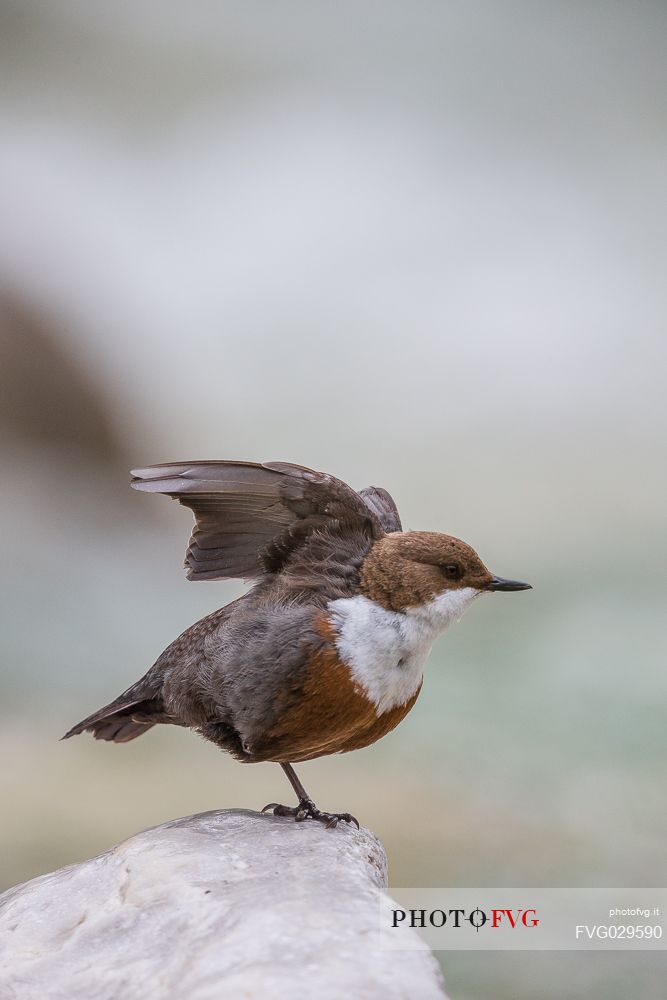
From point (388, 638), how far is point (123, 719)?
0.79 m

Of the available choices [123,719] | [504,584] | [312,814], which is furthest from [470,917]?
[123,719]

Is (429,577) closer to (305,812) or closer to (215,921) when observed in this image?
(305,812)

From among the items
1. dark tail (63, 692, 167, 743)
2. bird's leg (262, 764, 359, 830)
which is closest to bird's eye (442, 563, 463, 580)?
bird's leg (262, 764, 359, 830)

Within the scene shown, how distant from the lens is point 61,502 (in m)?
5.50

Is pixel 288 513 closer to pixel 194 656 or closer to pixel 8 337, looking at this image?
pixel 194 656

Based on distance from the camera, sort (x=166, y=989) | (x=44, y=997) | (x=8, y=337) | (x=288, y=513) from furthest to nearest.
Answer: (x=8, y=337) < (x=288, y=513) < (x=44, y=997) < (x=166, y=989)

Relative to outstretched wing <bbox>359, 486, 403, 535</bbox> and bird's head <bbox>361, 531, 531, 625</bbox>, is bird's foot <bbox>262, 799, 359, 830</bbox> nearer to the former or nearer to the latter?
bird's head <bbox>361, 531, 531, 625</bbox>

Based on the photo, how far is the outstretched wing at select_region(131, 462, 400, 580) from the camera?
2.38 metres

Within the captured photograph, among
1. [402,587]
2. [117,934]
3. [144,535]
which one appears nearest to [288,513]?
[402,587]

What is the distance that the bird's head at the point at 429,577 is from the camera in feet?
7.86

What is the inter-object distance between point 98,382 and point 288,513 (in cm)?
335

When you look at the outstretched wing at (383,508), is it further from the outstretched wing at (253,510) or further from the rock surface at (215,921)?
Result: the rock surface at (215,921)

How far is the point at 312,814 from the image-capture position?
Answer: 2.51 metres

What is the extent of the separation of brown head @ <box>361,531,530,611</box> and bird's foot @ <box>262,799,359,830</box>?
0.51 meters
